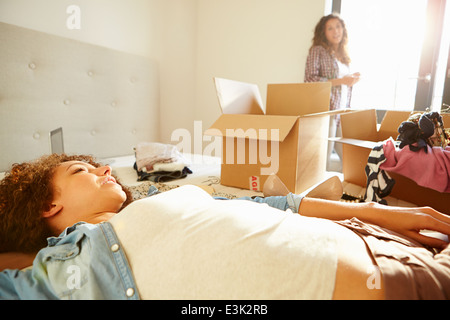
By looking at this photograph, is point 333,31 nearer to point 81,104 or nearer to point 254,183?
point 254,183

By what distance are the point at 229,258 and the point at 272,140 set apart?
80 cm

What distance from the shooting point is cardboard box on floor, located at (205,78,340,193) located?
1.20 m

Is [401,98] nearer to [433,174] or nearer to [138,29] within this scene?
[433,174]

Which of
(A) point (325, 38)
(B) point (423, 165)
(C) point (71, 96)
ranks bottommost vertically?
(B) point (423, 165)

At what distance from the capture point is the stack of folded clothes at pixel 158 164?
1.40 m

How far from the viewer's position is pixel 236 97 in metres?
1.49

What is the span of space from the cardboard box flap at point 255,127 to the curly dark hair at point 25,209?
0.73 meters

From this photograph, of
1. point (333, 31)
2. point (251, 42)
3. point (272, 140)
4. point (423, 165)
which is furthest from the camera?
point (251, 42)

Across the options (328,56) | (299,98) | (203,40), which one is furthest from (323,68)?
(203,40)

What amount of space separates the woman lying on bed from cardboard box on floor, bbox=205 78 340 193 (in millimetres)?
563

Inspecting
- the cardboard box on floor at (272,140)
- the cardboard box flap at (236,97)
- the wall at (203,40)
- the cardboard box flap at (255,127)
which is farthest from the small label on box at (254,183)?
the wall at (203,40)

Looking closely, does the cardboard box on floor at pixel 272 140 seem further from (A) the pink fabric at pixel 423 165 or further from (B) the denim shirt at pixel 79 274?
(B) the denim shirt at pixel 79 274
